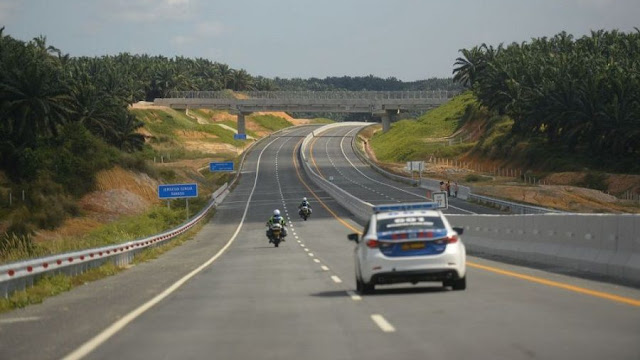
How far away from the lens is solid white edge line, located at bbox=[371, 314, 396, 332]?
44.4 feet

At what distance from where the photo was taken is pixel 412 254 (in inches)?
750

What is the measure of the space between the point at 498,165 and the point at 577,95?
2180cm

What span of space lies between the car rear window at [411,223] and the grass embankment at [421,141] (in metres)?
138

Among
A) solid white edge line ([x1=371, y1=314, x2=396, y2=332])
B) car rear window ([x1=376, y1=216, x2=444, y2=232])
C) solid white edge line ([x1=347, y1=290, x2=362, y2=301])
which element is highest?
car rear window ([x1=376, y1=216, x2=444, y2=232])

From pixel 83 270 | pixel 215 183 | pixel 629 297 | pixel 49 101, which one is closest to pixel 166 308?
pixel 629 297

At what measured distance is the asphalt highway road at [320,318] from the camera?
11680mm

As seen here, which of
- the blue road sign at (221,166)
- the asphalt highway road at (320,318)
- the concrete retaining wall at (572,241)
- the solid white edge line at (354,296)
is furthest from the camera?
the blue road sign at (221,166)

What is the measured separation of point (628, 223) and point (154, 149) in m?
158

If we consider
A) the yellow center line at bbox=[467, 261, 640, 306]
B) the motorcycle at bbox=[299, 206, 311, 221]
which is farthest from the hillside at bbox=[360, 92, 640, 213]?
the yellow center line at bbox=[467, 261, 640, 306]

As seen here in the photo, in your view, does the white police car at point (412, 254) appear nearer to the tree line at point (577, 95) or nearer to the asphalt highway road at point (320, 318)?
the asphalt highway road at point (320, 318)

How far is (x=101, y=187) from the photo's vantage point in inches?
4186

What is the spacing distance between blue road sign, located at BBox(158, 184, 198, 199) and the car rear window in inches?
2348

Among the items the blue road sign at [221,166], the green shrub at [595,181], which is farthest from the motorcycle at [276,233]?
the blue road sign at [221,166]

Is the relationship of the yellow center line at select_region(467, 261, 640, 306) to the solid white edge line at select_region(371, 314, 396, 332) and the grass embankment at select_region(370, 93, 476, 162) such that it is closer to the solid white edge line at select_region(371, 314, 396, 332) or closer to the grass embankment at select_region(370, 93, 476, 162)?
the solid white edge line at select_region(371, 314, 396, 332)
